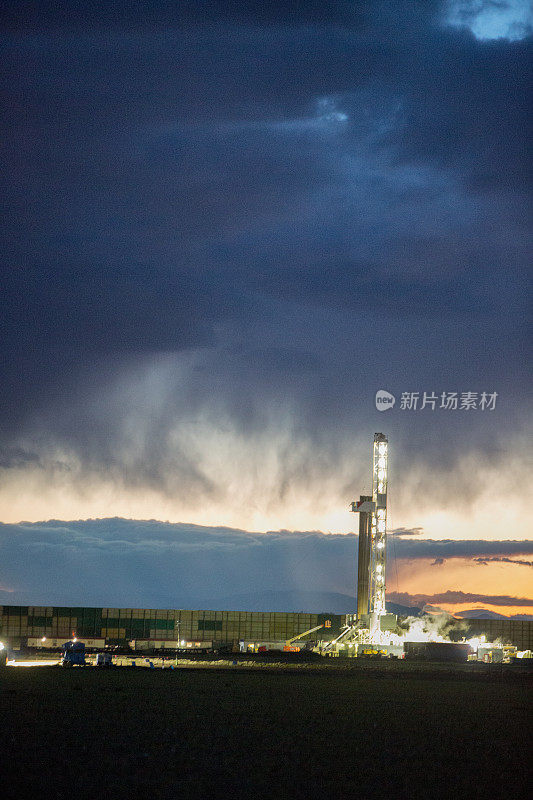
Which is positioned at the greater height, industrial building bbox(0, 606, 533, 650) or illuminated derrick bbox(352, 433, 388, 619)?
illuminated derrick bbox(352, 433, 388, 619)

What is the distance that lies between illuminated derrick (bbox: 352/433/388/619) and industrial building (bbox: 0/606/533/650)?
28.5m

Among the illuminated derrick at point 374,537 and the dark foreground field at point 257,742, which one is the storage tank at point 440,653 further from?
the dark foreground field at point 257,742

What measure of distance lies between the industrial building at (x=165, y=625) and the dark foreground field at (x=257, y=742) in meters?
107

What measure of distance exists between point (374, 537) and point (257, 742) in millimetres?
95499

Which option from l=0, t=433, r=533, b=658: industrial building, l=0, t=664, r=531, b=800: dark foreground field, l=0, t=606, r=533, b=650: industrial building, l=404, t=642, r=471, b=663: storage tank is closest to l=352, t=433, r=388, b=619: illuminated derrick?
l=0, t=433, r=533, b=658: industrial building

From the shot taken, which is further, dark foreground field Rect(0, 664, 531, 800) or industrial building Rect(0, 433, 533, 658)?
industrial building Rect(0, 433, 533, 658)

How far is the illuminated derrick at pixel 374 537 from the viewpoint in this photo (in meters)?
116

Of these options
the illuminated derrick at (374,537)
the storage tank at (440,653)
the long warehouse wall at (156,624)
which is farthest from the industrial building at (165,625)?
the storage tank at (440,653)

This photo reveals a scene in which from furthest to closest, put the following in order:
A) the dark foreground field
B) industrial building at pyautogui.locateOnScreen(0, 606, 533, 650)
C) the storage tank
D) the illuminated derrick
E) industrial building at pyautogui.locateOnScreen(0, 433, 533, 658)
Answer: industrial building at pyautogui.locateOnScreen(0, 606, 533, 650) → industrial building at pyautogui.locateOnScreen(0, 433, 533, 658) → the illuminated derrick → the storage tank → the dark foreground field

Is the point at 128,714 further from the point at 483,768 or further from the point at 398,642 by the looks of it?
the point at 398,642

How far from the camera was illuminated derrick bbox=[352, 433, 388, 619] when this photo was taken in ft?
380

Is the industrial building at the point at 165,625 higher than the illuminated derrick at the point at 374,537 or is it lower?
lower

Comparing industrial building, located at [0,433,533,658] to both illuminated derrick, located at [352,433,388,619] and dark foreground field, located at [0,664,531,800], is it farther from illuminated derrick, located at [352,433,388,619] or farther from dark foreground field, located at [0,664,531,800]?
dark foreground field, located at [0,664,531,800]

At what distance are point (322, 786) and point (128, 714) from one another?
13314mm
